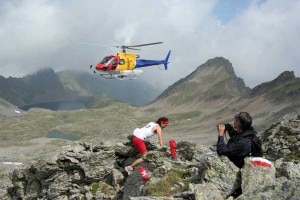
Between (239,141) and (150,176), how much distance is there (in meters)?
7.95

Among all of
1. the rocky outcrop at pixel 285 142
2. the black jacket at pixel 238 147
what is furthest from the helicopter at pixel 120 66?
the black jacket at pixel 238 147

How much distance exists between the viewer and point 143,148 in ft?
78.5

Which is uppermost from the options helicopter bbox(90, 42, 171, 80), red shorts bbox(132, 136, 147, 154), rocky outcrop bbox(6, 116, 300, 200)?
helicopter bbox(90, 42, 171, 80)

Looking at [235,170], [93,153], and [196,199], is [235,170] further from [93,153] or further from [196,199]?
[93,153]

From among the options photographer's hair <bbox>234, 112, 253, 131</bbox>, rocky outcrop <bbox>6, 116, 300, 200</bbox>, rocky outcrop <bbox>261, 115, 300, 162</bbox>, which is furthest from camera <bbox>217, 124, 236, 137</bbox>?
rocky outcrop <bbox>261, 115, 300, 162</bbox>

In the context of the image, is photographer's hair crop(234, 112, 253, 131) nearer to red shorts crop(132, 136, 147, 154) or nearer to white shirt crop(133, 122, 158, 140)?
white shirt crop(133, 122, 158, 140)

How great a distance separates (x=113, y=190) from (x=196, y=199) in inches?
523

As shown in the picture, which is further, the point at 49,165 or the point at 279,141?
the point at 279,141

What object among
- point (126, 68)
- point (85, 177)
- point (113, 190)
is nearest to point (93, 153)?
point (85, 177)

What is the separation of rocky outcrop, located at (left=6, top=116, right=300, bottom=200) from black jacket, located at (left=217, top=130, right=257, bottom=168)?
0.31m

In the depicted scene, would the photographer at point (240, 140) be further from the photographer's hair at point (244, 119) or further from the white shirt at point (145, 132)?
the white shirt at point (145, 132)

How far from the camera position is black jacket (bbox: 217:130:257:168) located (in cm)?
1370

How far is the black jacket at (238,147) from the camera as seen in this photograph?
13703 mm

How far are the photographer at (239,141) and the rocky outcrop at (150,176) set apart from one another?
0.33 m
